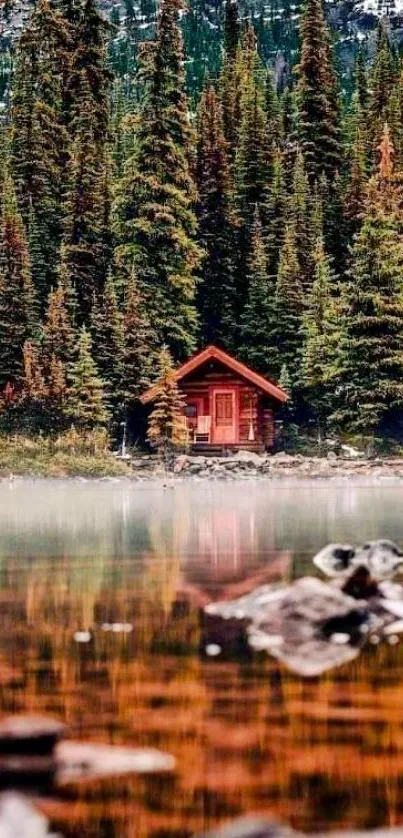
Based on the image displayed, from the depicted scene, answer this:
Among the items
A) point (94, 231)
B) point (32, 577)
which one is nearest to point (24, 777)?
point (32, 577)

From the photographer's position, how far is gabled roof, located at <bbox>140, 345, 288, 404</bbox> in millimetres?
49031

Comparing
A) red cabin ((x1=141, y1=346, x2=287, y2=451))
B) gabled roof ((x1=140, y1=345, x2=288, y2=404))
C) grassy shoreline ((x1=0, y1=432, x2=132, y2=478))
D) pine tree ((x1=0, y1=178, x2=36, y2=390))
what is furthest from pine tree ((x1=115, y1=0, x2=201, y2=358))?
grassy shoreline ((x1=0, y1=432, x2=132, y2=478))

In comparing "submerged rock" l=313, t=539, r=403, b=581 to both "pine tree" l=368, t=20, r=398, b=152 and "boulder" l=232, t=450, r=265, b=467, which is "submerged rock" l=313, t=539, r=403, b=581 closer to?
"boulder" l=232, t=450, r=265, b=467

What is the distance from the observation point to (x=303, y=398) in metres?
54.4

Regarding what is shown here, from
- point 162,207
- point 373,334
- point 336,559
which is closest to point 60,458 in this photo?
point 373,334

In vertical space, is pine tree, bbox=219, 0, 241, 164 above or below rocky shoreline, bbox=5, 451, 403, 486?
above

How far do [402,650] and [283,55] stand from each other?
186 metres

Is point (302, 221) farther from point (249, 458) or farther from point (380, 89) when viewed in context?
point (380, 89)

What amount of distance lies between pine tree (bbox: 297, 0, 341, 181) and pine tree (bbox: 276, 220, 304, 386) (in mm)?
14320

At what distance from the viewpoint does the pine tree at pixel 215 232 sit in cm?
6003

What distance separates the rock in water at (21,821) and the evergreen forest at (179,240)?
43409mm

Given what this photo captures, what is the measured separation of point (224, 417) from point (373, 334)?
22.4 feet

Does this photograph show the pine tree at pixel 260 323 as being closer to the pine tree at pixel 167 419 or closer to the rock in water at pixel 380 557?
the pine tree at pixel 167 419

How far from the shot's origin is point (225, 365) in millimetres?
49719
